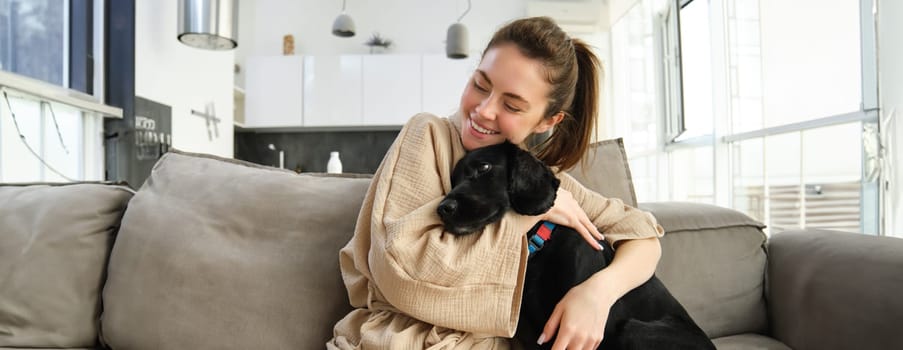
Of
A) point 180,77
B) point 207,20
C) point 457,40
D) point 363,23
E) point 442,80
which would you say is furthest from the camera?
point 363,23

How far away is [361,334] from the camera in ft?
2.77

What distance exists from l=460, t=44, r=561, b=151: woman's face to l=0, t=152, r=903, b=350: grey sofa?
351 millimetres

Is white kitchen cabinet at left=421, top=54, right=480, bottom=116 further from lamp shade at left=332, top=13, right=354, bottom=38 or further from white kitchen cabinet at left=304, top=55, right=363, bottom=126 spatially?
lamp shade at left=332, top=13, right=354, bottom=38

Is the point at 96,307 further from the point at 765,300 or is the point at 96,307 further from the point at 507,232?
the point at 765,300

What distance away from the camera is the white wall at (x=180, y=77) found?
9.53ft

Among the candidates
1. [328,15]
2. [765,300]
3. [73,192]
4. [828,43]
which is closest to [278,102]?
[328,15]

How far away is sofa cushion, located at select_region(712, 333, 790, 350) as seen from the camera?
1.05 metres

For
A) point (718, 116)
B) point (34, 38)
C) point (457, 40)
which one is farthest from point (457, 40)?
point (34, 38)

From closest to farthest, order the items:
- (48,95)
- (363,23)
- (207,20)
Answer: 1. (48,95)
2. (207,20)
3. (363,23)

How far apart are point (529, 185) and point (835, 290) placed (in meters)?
0.62

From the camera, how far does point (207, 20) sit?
2828mm

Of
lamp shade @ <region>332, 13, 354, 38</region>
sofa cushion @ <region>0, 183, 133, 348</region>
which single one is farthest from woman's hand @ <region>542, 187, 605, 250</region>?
lamp shade @ <region>332, 13, 354, 38</region>

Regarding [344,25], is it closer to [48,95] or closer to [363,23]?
[363,23]

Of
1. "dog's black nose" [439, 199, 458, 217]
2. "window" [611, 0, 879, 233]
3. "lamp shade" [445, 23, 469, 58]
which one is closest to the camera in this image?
"dog's black nose" [439, 199, 458, 217]
